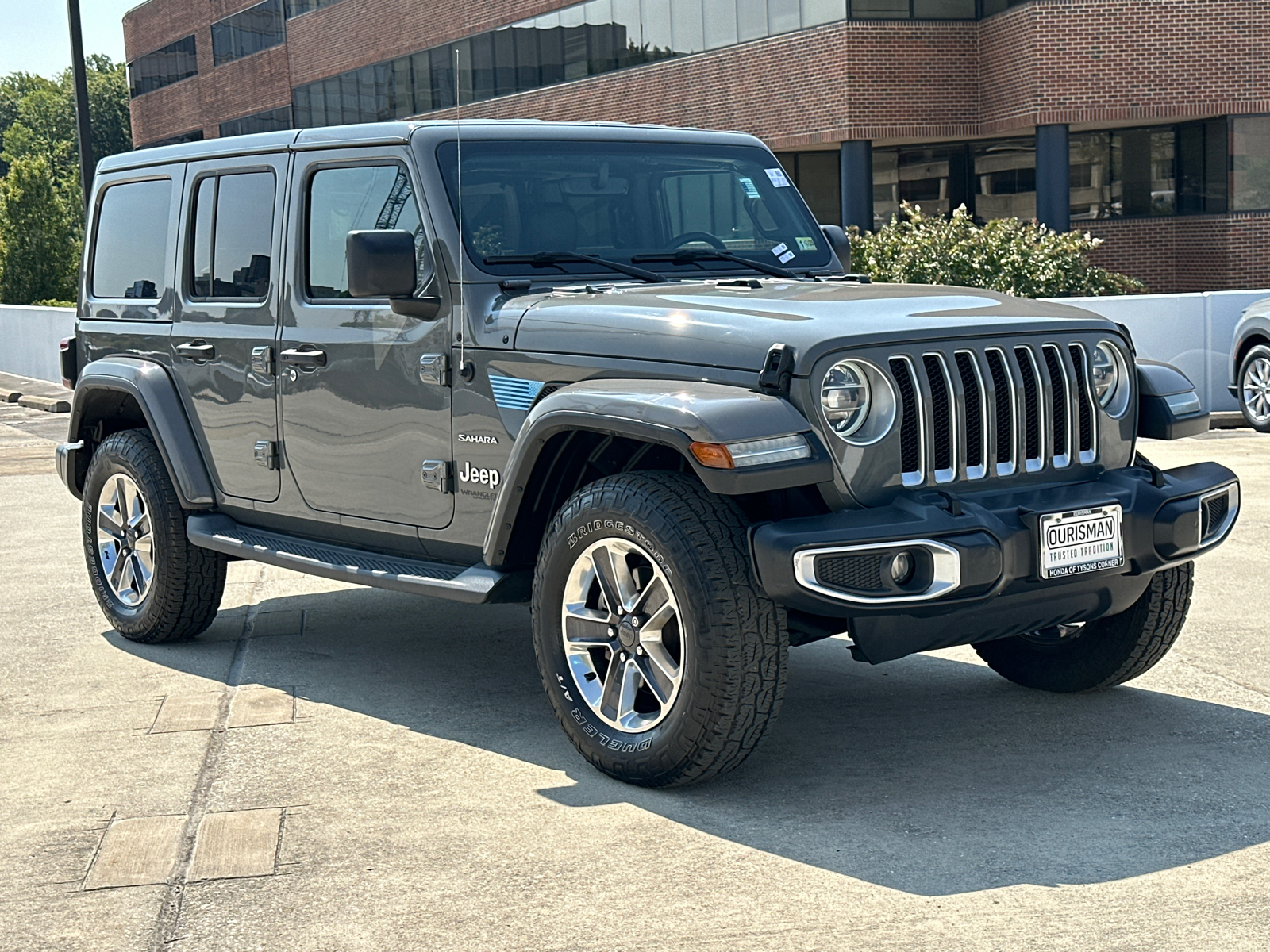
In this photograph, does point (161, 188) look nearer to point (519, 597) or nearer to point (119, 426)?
point (119, 426)

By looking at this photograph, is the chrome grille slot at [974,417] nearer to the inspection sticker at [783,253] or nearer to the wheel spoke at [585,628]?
the wheel spoke at [585,628]

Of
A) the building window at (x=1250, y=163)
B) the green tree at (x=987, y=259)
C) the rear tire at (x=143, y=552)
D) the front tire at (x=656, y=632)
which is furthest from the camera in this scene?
the building window at (x=1250, y=163)

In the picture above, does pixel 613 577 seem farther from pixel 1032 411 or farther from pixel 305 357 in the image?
pixel 305 357

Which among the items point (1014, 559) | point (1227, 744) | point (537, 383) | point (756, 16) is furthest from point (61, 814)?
point (756, 16)

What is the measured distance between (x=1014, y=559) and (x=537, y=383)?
164 centimetres

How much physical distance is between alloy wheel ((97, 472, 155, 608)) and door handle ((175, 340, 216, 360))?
2.33 feet

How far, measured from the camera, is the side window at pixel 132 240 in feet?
24.0

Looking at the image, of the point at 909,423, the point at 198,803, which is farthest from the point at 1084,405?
the point at 198,803

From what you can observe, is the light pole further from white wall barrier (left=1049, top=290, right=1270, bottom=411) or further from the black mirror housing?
the black mirror housing

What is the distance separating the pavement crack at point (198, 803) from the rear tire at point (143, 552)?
33cm

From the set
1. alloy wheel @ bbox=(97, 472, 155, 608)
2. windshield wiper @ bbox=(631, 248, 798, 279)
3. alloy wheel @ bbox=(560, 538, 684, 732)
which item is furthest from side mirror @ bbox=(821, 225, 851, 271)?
alloy wheel @ bbox=(97, 472, 155, 608)

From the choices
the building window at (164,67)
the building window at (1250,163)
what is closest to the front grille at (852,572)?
the building window at (1250,163)

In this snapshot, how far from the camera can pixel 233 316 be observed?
6.71 m

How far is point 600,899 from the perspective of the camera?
4.09m
